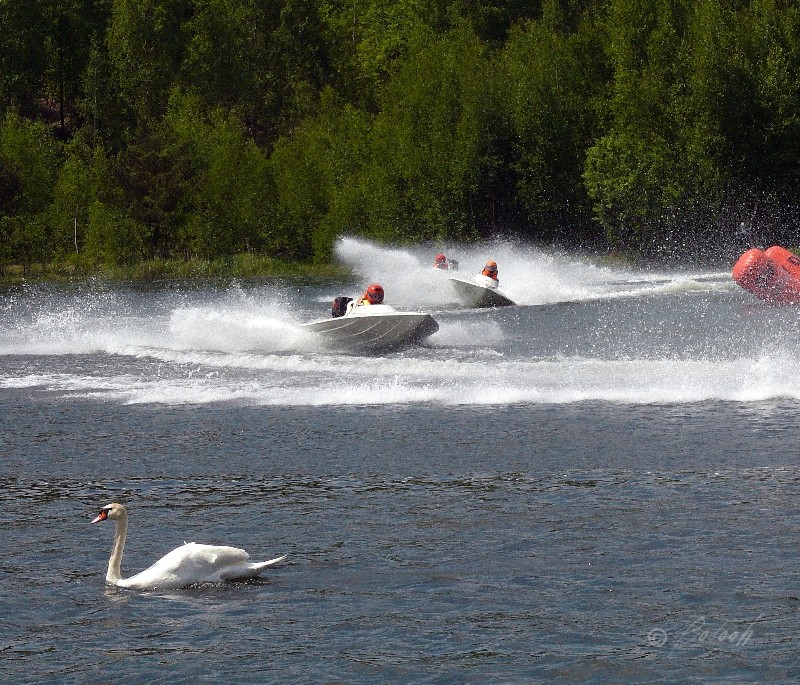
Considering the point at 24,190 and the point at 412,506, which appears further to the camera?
the point at 24,190

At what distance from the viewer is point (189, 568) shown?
13891 millimetres

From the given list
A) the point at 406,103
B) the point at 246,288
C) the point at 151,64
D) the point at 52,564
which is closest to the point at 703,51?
the point at 406,103

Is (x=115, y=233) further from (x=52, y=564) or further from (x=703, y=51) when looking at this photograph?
(x=52, y=564)

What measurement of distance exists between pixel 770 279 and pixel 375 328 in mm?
18538

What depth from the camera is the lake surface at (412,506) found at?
39.9 ft

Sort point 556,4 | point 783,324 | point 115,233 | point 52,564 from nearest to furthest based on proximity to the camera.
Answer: point 52,564 → point 783,324 → point 115,233 → point 556,4

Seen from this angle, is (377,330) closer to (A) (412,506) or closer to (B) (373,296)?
(B) (373,296)

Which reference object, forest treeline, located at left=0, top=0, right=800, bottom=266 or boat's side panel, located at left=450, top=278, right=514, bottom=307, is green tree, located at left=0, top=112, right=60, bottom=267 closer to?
forest treeline, located at left=0, top=0, right=800, bottom=266

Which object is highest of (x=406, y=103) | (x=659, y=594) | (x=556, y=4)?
(x=556, y=4)

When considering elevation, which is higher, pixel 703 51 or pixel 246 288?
pixel 703 51

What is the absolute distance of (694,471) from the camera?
18688mm

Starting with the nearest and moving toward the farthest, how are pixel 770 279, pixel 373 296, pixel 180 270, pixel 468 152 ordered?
pixel 373 296, pixel 770 279, pixel 468 152, pixel 180 270

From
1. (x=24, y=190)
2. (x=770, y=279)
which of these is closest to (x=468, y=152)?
(x=24, y=190)

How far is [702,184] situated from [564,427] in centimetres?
5538
